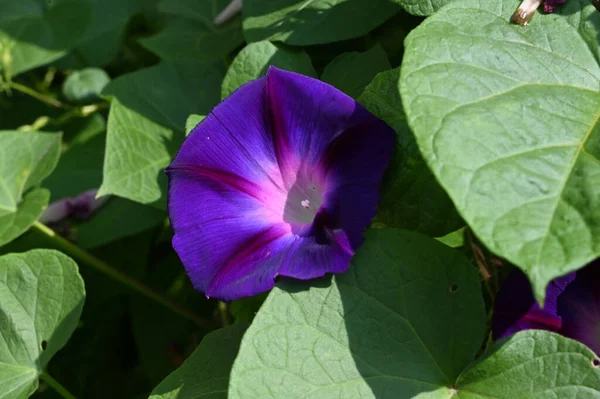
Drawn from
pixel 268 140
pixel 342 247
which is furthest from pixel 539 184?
pixel 268 140

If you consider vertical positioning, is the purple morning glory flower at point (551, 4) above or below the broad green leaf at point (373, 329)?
above

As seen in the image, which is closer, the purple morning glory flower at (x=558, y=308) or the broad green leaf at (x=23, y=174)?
the purple morning glory flower at (x=558, y=308)

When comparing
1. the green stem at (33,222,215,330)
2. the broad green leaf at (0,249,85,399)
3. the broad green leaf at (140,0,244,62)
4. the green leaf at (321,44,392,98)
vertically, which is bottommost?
the green stem at (33,222,215,330)

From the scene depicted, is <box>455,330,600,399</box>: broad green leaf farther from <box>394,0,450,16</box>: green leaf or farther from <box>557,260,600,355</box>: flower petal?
<box>394,0,450,16</box>: green leaf

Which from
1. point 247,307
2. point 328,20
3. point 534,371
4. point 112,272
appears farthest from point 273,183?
point 112,272

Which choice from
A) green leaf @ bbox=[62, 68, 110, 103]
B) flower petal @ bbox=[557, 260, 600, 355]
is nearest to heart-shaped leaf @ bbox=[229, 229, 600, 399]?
flower petal @ bbox=[557, 260, 600, 355]

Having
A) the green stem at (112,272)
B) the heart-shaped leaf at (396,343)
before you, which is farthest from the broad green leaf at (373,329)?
the green stem at (112,272)

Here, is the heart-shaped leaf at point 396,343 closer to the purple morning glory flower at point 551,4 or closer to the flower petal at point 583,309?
the flower petal at point 583,309
